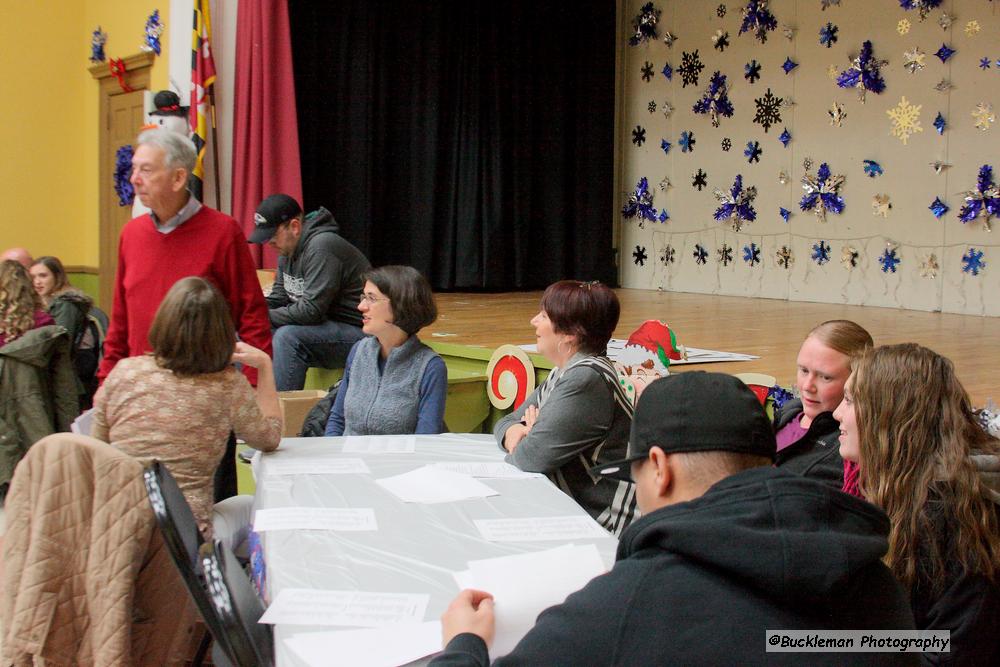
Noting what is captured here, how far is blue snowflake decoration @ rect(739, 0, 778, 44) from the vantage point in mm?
8086

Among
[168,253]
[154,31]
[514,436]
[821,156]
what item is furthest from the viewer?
[821,156]

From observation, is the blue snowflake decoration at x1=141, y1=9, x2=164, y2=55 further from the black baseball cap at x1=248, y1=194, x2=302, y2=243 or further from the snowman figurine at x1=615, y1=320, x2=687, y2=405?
the snowman figurine at x1=615, y1=320, x2=687, y2=405

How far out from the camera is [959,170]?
6.88m

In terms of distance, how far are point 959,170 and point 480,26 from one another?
4113 millimetres

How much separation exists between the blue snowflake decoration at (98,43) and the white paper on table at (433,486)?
6534 mm

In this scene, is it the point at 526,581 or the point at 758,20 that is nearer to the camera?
the point at 526,581

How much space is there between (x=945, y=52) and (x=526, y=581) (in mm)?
6495

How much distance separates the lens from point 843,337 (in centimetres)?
237

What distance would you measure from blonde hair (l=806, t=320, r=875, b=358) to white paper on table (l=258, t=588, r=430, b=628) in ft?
4.05

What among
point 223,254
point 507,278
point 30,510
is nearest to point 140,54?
point 507,278

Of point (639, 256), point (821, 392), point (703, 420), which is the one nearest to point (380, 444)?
point (821, 392)

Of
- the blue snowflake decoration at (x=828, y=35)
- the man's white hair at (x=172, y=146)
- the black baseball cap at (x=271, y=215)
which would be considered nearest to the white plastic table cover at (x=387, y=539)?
the man's white hair at (x=172, y=146)

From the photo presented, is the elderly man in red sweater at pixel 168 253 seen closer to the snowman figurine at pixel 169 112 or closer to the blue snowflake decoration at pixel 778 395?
the blue snowflake decoration at pixel 778 395

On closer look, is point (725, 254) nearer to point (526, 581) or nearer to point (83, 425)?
point (83, 425)
